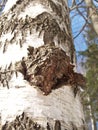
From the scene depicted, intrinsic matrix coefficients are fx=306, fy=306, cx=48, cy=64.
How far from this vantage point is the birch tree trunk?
2.21 feet

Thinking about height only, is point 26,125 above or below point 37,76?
below

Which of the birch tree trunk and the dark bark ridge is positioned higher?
the birch tree trunk

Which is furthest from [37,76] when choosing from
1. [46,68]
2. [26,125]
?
[26,125]

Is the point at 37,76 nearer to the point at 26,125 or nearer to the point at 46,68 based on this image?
the point at 46,68

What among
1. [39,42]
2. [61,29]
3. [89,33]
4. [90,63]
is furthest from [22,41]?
[89,33]

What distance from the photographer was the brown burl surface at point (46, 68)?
74cm

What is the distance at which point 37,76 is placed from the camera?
736 mm

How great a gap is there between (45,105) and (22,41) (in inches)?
8.9

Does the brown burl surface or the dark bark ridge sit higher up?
the brown burl surface

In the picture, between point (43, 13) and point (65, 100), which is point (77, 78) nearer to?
point (65, 100)

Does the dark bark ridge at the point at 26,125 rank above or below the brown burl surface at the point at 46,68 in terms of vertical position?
below

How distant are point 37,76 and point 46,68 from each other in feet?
0.10

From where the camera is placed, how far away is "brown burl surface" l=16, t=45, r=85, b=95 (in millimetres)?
736

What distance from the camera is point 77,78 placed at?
0.83 metres
